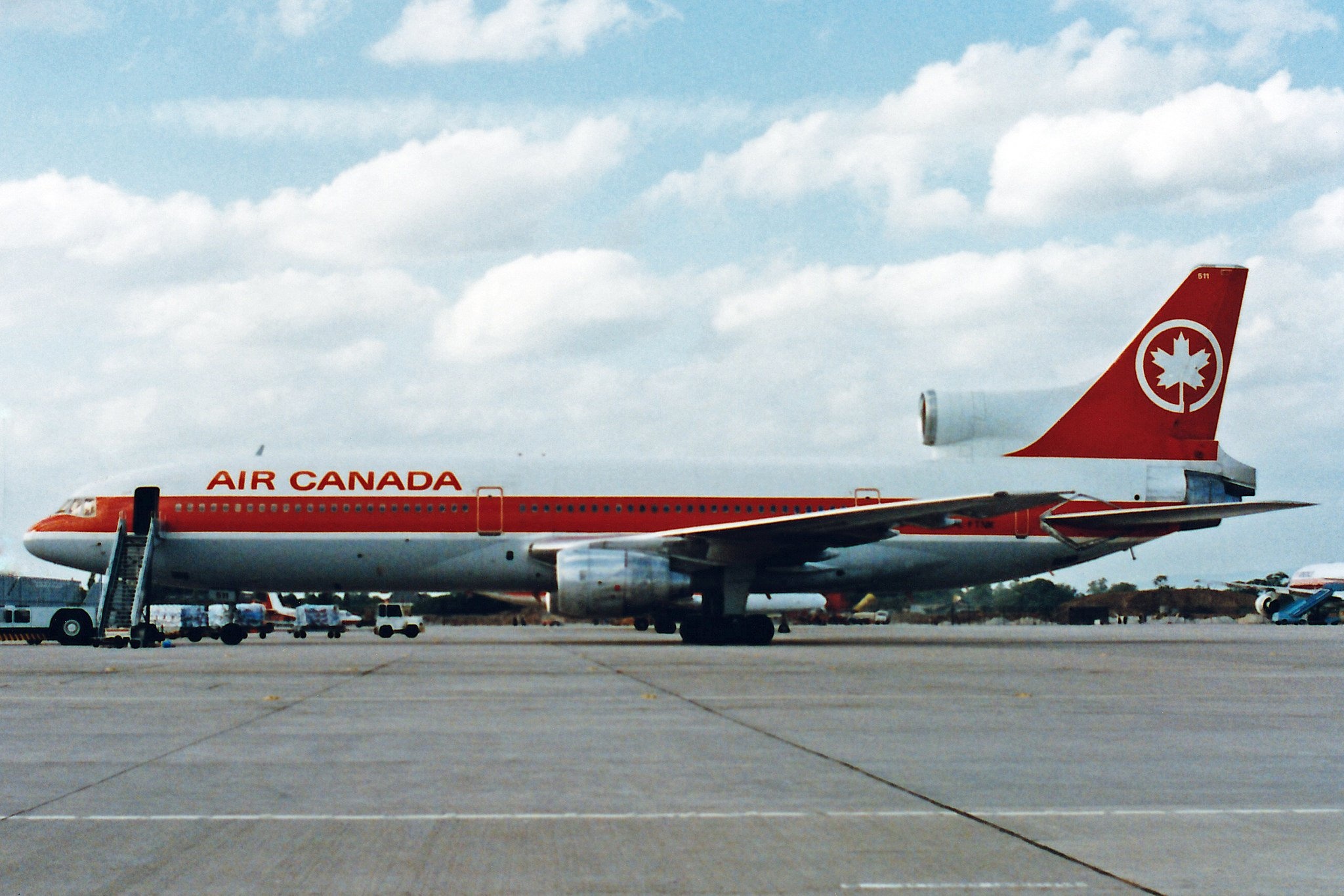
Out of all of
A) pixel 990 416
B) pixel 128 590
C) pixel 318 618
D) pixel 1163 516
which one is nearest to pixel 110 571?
pixel 128 590

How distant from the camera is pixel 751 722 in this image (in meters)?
12.3

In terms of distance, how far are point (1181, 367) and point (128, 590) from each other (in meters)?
26.1

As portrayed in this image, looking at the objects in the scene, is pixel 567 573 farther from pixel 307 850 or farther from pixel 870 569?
pixel 307 850

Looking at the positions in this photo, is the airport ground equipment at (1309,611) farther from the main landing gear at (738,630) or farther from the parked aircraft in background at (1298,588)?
the main landing gear at (738,630)

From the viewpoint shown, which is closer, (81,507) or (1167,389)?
(81,507)

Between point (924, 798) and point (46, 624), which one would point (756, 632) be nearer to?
point (46, 624)

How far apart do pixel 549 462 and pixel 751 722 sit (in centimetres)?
1939

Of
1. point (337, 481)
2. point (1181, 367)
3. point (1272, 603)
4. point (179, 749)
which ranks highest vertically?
point (1181, 367)

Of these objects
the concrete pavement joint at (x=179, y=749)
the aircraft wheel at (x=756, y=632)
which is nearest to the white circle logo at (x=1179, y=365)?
the aircraft wheel at (x=756, y=632)

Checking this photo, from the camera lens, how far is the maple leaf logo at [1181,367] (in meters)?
33.2

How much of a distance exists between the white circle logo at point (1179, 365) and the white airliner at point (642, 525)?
67cm

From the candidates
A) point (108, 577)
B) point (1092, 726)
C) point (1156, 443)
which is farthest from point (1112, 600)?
point (1092, 726)

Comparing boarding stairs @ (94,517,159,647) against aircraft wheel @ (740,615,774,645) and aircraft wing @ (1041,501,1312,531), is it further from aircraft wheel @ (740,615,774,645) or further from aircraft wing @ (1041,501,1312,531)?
aircraft wing @ (1041,501,1312,531)

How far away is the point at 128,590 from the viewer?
30281 millimetres
